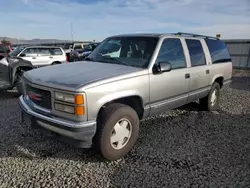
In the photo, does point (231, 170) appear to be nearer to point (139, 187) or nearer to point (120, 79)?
point (139, 187)

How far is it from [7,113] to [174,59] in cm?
397

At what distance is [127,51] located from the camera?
13.1 feet

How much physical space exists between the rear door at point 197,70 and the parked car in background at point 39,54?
8.95 m

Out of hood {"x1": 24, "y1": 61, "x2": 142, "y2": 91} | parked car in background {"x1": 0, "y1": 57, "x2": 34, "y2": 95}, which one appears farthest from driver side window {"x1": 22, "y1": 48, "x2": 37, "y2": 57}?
hood {"x1": 24, "y1": 61, "x2": 142, "y2": 91}

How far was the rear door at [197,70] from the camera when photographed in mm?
4410

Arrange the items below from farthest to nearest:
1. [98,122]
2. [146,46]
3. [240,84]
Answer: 1. [240,84]
2. [146,46]
3. [98,122]

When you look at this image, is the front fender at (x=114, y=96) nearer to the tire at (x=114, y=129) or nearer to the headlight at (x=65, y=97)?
the tire at (x=114, y=129)

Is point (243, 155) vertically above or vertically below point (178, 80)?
below

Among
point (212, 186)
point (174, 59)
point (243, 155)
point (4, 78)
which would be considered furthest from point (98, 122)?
point (4, 78)

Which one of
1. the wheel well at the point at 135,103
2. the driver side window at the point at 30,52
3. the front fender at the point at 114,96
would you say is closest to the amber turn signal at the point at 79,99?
the front fender at the point at 114,96

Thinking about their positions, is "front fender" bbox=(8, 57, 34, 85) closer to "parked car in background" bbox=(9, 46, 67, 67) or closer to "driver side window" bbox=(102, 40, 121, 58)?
"driver side window" bbox=(102, 40, 121, 58)

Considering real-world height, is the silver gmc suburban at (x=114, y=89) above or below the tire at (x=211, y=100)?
above

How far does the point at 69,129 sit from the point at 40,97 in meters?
0.72

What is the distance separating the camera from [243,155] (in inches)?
134
